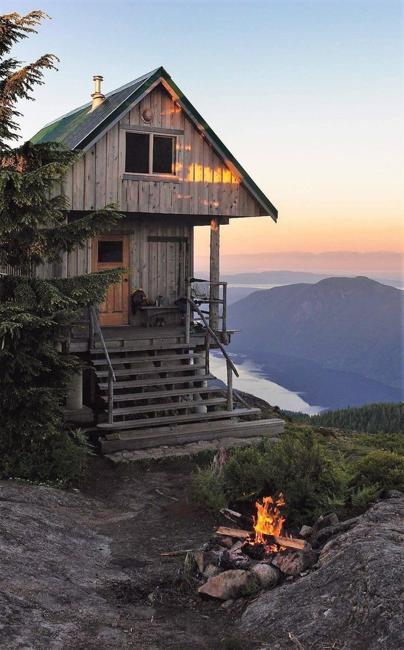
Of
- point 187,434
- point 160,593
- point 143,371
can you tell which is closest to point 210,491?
point 160,593

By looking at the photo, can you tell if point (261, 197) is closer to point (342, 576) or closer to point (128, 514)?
point (128, 514)

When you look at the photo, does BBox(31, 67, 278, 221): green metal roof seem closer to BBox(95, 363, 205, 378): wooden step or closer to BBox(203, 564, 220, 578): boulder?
BBox(95, 363, 205, 378): wooden step

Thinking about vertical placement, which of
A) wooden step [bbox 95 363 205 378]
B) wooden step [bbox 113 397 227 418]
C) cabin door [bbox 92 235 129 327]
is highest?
cabin door [bbox 92 235 129 327]

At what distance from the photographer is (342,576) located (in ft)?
24.8

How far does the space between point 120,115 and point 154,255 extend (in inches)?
189

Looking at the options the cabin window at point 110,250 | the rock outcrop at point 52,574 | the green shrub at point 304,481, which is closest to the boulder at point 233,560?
the rock outcrop at point 52,574

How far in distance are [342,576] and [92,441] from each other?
1058cm

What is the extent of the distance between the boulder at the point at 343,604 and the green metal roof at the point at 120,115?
13.1 metres

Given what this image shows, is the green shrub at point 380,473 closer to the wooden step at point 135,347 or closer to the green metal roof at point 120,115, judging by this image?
the wooden step at point 135,347

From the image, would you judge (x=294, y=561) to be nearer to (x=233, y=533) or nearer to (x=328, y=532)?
(x=328, y=532)

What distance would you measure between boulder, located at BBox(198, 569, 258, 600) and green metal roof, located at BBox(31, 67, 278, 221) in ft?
41.2

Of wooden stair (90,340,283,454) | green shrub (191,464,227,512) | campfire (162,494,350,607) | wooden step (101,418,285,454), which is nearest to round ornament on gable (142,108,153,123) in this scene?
wooden stair (90,340,283,454)

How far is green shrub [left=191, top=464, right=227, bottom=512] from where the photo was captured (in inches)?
465

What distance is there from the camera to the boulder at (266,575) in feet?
27.6
